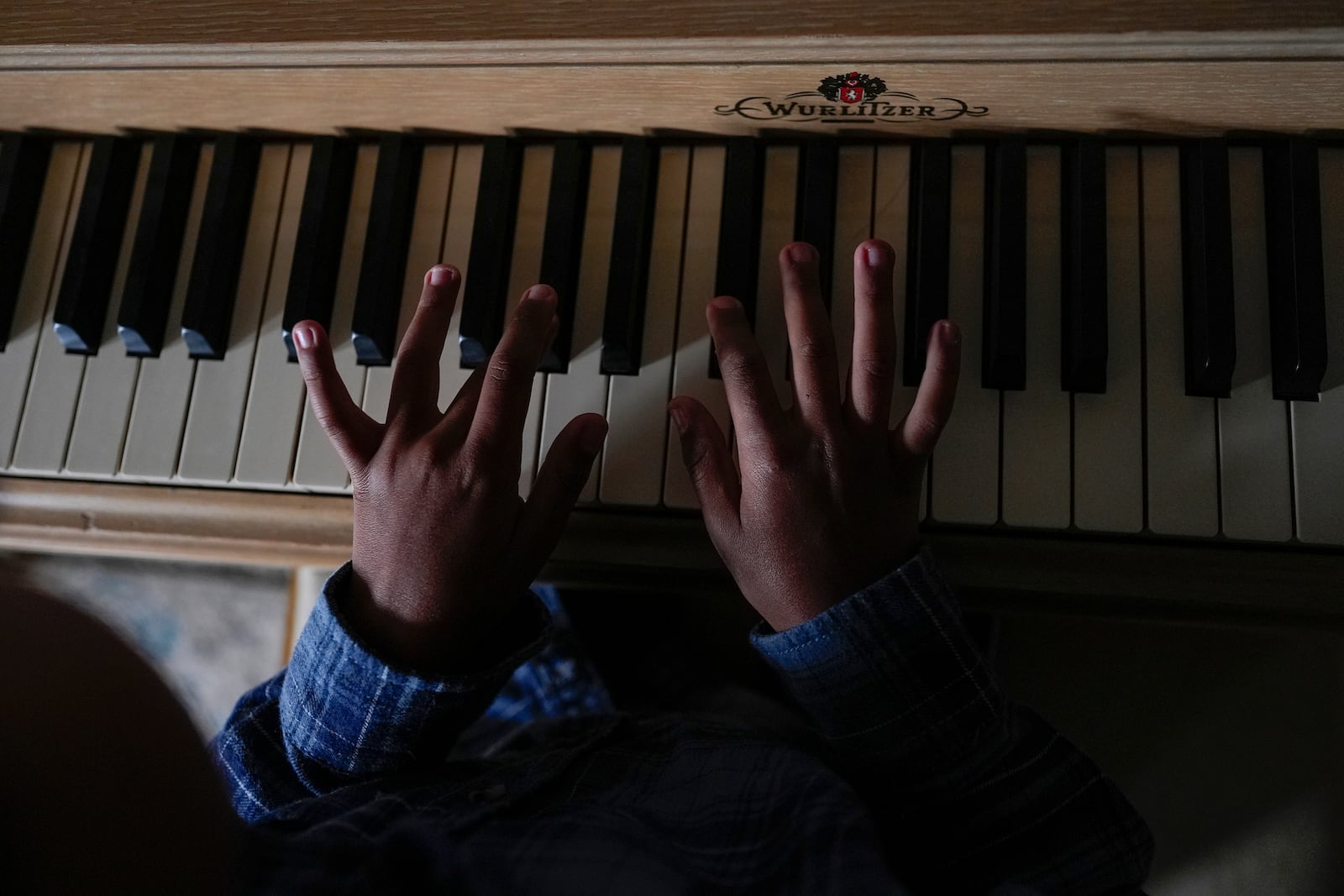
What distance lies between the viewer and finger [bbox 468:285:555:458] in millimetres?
770

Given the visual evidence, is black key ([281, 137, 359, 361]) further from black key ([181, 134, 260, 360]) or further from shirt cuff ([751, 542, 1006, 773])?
shirt cuff ([751, 542, 1006, 773])

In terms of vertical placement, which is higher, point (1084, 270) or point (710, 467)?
point (1084, 270)

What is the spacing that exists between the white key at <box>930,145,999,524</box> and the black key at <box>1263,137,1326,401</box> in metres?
0.24

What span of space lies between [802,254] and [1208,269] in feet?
1.12

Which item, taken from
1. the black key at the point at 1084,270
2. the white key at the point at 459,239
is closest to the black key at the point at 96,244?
the white key at the point at 459,239

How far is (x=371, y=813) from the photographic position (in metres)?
0.67

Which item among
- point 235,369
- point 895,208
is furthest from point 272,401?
point 895,208

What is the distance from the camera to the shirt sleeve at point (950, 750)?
2.47 ft

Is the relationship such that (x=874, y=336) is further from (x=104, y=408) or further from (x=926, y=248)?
(x=104, y=408)

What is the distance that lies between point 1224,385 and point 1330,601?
198mm

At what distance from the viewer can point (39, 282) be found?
0.93 m

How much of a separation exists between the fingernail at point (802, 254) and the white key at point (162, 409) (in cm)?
58

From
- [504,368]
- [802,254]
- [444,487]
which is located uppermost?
[802,254]

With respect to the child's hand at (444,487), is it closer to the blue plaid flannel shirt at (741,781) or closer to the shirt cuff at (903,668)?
the blue plaid flannel shirt at (741,781)
